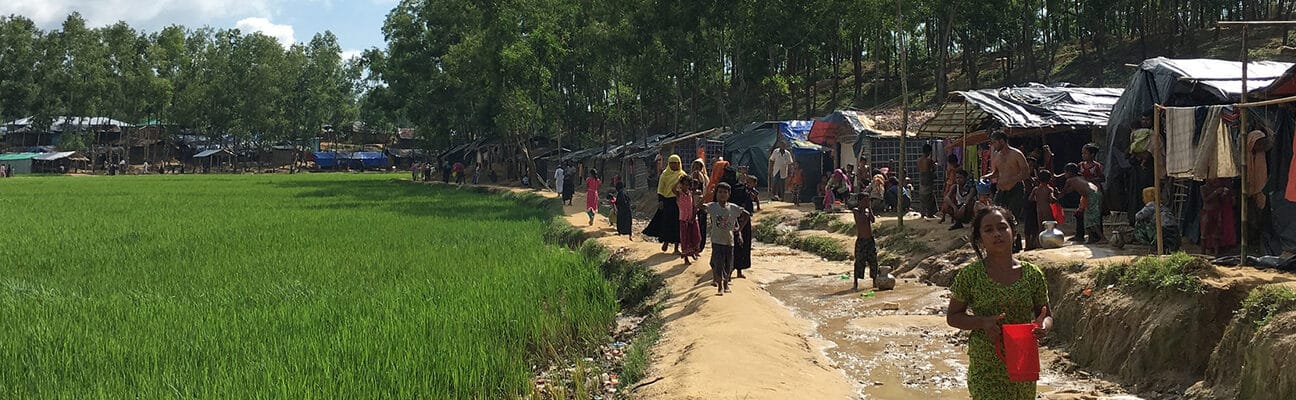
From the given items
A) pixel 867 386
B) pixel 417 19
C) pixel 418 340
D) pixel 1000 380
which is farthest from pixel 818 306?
pixel 417 19

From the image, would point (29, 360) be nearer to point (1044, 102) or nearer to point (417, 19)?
point (1044, 102)

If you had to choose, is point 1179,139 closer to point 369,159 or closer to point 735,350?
point 735,350

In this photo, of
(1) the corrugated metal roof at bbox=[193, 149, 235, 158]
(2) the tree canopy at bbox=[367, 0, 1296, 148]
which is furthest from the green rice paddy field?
(1) the corrugated metal roof at bbox=[193, 149, 235, 158]

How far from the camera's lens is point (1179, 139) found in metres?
9.23

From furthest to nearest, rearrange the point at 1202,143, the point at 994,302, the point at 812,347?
1. the point at 1202,143
2. the point at 812,347
3. the point at 994,302

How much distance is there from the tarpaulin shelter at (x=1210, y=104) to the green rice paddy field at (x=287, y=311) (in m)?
6.33

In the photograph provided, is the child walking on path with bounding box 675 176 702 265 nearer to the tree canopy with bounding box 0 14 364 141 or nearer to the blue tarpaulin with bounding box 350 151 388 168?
the tree canopy with bounding box 0 14 364 141

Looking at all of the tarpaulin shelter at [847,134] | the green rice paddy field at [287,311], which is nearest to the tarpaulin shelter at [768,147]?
the tarpaulin shelter at [847,134]

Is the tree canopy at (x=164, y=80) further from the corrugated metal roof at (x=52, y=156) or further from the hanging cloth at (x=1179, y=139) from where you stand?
the hanging cloth at (x=1179, y=139)

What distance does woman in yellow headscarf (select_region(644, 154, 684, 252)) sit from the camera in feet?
42.0

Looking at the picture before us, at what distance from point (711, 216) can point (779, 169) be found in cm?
1280

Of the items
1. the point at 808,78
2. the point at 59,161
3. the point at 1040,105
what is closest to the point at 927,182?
the point at 1040,105

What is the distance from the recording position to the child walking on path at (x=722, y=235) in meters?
10.2

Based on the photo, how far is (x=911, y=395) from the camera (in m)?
6.64
